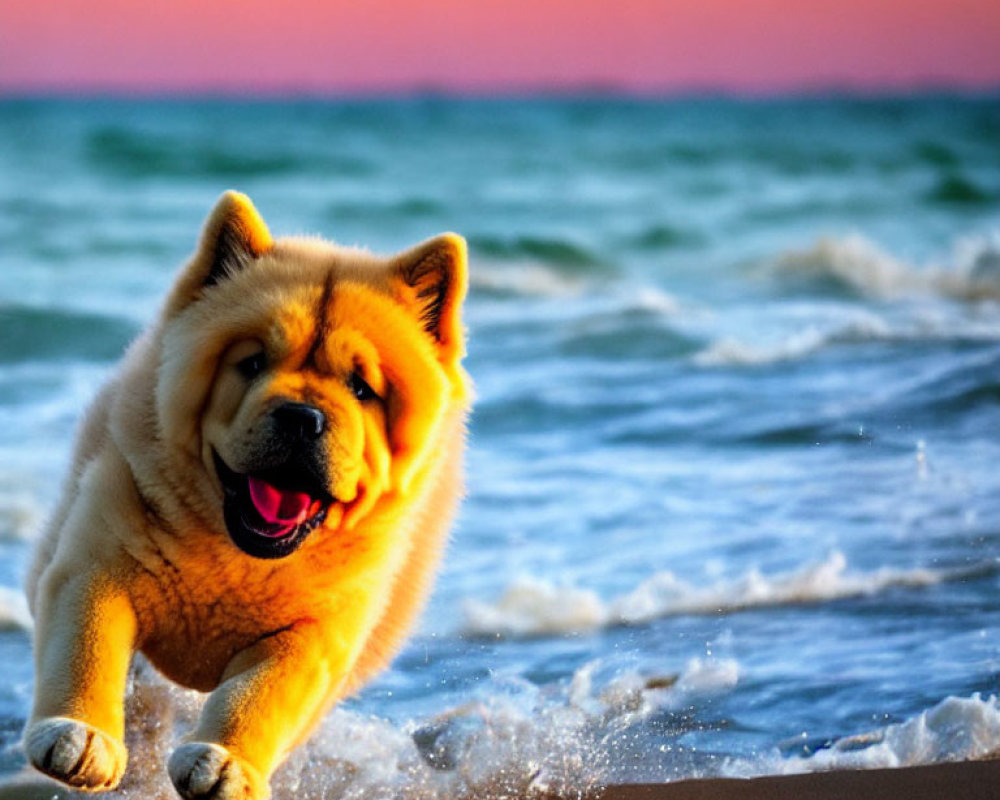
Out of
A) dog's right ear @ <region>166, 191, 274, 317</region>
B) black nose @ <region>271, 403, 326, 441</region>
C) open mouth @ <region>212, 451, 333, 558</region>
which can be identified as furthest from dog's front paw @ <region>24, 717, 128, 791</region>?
dog's right ear @ <region>166, 191, 274, 317</region>

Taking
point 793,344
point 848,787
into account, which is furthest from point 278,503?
point 793,344

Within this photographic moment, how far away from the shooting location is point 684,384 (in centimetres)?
965

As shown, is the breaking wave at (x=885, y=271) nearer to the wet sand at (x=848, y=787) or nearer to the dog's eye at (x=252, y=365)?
the wet sand at (x=848, y=787)

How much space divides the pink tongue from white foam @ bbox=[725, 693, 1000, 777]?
144 centimetres

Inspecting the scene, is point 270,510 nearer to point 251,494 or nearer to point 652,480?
point 251,494

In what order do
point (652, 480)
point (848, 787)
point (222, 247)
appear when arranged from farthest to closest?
1. point (652, 480)
2. point (848, 787)
3. point (222, 247)

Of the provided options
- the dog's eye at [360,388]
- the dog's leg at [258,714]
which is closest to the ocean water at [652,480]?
the dog's leg at [258,714]

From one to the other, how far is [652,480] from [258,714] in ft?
14.8

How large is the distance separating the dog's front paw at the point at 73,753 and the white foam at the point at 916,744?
1.70 meters

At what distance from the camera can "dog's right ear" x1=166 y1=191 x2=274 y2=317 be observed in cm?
354

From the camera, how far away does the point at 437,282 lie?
3.60 m

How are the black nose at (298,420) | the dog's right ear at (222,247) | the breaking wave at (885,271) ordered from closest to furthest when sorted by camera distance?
the black nose at (298,420) → the dog's right ear at (222,247) → the breaking wave at (885,271)

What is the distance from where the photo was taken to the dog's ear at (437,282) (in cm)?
358

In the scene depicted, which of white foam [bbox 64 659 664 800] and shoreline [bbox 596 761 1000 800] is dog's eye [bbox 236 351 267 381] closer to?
white foam [bbox 64 659 664 800]
